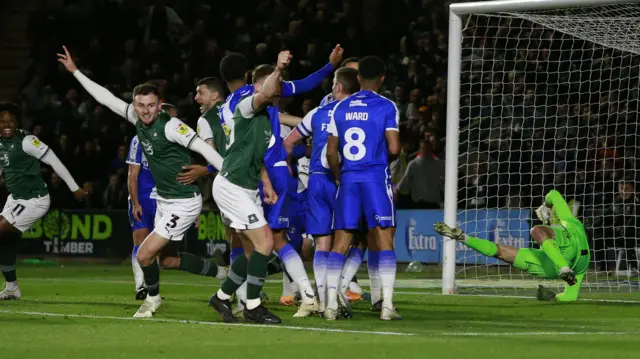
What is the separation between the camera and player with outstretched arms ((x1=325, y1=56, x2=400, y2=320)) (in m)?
9.84

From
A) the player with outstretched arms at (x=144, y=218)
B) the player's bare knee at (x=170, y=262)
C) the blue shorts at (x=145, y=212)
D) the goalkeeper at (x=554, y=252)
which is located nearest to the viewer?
the player's bare knee at (x=170, y=262)

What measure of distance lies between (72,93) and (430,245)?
945cm

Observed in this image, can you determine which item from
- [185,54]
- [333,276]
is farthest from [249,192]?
[185,54]

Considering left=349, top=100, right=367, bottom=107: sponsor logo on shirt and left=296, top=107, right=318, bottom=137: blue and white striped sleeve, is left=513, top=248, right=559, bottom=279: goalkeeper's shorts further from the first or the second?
left=349, top=100, right=367, bottom=107: sponsor logo on shirt

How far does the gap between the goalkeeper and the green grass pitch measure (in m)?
0.31

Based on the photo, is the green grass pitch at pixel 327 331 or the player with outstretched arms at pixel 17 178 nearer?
the green grass pitch at pixel 327 331

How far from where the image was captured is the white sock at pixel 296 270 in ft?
32.4

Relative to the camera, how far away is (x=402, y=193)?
19562 millimetres

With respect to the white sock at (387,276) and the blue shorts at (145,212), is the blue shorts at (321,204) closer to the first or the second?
the white sock at (387,276)

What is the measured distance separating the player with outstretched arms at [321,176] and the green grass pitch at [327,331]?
623 mm

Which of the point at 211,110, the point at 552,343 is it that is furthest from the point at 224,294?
the point at 552,343

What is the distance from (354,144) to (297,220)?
7.06 feet

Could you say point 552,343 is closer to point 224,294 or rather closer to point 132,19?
point 224,294

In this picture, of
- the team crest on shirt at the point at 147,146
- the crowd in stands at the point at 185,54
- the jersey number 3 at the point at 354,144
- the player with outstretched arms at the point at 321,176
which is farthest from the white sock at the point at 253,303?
the crowd in stands at the point at 185,54
